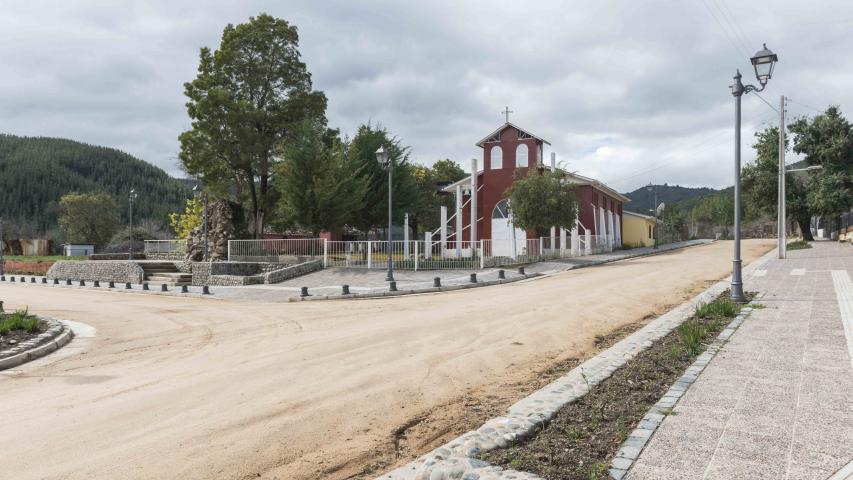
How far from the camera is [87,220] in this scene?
64938 mm

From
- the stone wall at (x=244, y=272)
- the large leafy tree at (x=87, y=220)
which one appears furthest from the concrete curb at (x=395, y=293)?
the large leafy tree at (x=87, y=220)

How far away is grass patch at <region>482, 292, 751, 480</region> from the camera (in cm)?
364

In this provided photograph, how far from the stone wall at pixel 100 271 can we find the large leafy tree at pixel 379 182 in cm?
1154

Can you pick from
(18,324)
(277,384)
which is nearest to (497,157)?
(18,324)

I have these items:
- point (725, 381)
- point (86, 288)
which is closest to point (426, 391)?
point (725, 381)

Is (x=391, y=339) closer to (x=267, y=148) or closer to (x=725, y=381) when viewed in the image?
(x=725, y=381)

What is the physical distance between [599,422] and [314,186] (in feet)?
75.6

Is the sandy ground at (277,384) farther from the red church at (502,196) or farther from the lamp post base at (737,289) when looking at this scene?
the red church at (502,196)

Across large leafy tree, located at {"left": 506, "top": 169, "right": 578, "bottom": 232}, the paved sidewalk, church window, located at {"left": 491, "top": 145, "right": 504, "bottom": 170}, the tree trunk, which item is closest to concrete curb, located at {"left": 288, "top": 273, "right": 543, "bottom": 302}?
large leafy tree, located at {"left": 506, "top": 169, "right": 578, "bottom": 232}

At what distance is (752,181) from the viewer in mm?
41844

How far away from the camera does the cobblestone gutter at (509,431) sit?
11.8ft

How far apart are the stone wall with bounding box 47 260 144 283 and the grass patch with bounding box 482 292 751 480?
26098 mm

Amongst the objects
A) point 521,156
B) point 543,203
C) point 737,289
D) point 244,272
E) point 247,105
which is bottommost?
point 244,272

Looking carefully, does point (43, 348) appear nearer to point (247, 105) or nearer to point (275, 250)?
point (275, 250)
